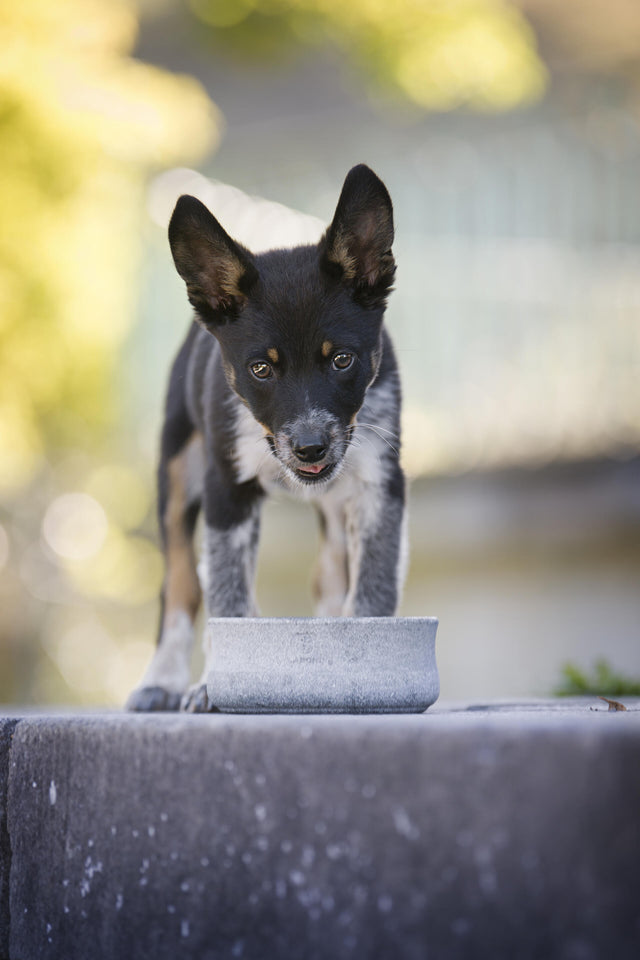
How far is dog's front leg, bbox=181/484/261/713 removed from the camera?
3.73 meters

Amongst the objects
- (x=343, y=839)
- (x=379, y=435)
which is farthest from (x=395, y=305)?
(x=343, y=839)

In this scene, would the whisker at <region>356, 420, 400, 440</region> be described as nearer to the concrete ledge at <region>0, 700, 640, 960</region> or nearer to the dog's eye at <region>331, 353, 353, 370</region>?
the dog's eye at <region>331, 353, 353, 370</region>

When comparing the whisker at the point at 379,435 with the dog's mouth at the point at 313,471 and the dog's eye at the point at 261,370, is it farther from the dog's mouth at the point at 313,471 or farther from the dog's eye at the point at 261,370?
the dog's eye at the point at 261,370

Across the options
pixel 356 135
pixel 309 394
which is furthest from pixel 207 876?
pixel 356 135

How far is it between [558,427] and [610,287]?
1.30m

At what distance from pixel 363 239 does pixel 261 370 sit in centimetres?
50

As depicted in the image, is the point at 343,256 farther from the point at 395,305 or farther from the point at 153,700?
the point at 395,305

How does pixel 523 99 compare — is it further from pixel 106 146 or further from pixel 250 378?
pixel 250 378

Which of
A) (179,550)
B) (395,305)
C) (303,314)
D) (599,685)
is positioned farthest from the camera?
(395,305)

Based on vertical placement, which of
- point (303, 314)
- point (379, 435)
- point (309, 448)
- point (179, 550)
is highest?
point (303, 314)

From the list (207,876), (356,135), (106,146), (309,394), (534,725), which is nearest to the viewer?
(534,725)

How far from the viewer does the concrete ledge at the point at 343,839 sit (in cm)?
204

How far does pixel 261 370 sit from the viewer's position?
345 cm

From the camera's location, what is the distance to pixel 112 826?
8.09 feet
